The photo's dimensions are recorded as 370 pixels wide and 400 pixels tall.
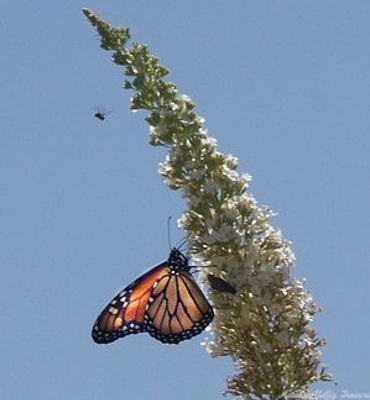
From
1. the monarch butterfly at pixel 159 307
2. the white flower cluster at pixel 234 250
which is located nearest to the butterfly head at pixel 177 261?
the monarch butterfly at pixel 159 307

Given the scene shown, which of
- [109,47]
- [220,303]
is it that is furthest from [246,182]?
[109,47]

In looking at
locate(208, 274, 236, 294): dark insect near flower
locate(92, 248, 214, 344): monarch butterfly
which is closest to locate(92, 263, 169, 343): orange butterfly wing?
locate(92, 248, 214, 344): monarch butterfly

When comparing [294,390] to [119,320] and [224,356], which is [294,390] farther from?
[119,320]

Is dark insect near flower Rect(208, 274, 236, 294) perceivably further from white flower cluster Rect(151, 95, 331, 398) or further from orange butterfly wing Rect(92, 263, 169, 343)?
orange butterfly wing Rect(92, 263, 169, 343)

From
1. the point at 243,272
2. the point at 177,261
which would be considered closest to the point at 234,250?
the point at 243,272

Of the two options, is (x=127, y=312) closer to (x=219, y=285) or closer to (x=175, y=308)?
(x=175, y=308)

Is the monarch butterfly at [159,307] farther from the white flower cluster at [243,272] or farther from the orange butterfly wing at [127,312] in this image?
the white flower cluster at [243,272]
